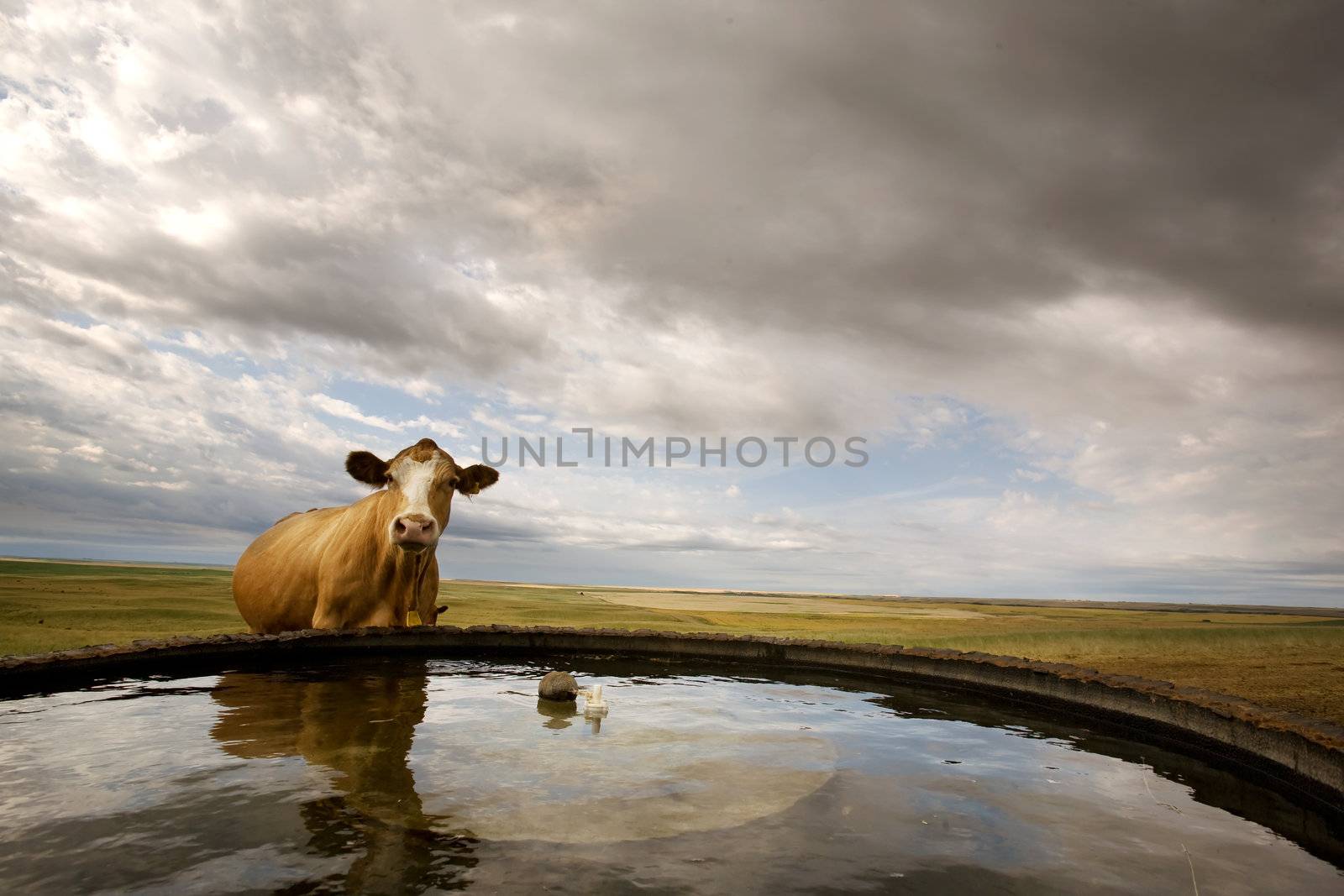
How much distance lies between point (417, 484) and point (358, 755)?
15.9 feet

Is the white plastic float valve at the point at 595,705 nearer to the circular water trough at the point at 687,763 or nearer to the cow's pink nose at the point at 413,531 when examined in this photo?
the circular water trough at the point at 687,763

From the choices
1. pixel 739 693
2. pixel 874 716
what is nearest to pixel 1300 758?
pixel 874 716

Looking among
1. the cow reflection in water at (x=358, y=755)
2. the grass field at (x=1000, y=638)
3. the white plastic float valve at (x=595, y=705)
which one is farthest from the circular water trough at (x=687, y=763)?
the grass field at (x=1000, y=638)

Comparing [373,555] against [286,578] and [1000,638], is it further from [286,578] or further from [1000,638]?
[1000,638]

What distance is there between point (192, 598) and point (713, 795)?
3034 centimetres

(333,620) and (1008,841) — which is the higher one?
(333,620)

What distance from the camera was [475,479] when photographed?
10.9 m

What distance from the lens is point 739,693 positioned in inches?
343

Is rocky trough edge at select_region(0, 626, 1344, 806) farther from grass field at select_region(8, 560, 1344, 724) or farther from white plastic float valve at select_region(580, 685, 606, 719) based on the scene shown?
white plastic float valve at select_region(580, 685, 606, 719)

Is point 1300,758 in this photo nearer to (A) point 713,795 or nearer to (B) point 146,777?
(A) point 713,795

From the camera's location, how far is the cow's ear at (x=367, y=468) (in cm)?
1007

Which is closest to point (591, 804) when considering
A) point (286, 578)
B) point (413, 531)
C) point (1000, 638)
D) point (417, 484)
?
point (413, 531)

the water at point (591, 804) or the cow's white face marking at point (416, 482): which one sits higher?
the cow's white face marking at point (416, 482)

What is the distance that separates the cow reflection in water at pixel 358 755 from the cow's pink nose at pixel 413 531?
5.30 feet
